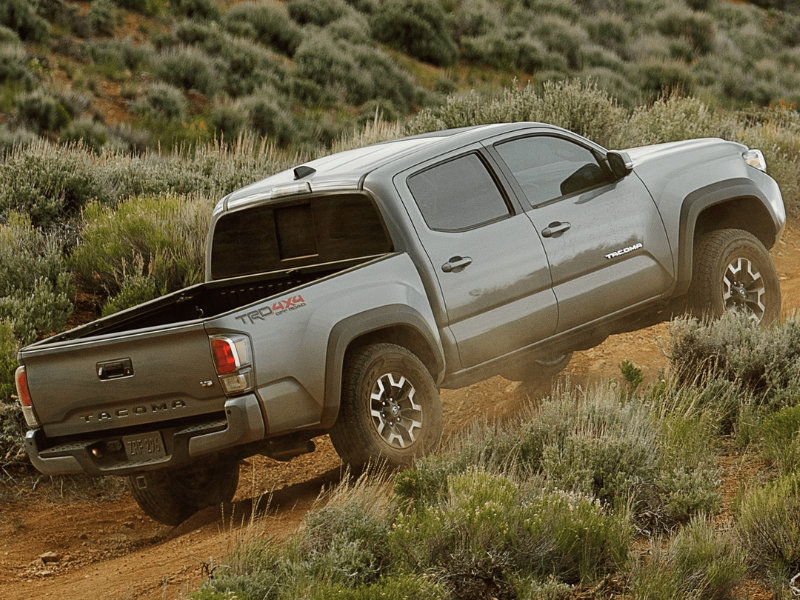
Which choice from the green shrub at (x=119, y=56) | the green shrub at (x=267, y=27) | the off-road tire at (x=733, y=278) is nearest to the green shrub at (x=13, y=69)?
the green shrub at (x=119, y=56)

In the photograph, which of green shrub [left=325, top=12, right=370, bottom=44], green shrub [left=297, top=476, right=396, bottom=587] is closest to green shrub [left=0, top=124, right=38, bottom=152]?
green shrub [left=325, top=12, right=370, bottom=44]

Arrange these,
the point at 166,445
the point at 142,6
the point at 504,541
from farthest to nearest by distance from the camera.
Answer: the point at 142,6
the point at 166,445
the point at 504,541

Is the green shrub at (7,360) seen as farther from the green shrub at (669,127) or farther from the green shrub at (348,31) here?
the green shrub at (348,31)

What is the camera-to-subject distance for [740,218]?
27.8ft

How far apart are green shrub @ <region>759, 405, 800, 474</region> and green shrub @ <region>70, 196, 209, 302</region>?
18.0ft

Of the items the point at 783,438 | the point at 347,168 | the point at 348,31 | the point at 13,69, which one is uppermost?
the point at 348,31

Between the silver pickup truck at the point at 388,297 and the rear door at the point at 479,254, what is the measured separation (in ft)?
0.04

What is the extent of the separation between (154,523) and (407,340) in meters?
2.23

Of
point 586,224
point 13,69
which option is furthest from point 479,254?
point 13,69

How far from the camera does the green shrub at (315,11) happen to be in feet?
90.7

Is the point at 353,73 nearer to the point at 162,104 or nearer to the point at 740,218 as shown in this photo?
the point at 162,104

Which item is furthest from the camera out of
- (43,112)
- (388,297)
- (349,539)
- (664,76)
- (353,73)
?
(664,76)

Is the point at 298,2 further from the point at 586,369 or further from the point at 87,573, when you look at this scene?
the point at 87,573

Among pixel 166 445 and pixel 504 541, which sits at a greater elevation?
pixel 166 445
